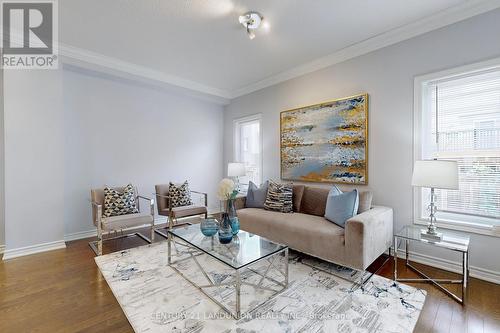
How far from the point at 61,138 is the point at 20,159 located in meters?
0.52

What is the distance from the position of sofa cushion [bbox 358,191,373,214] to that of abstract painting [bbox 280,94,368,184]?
0.30 metres

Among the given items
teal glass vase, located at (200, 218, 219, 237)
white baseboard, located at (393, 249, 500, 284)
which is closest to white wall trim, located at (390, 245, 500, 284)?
white baseboard, located at (393, 249, 500, 284)

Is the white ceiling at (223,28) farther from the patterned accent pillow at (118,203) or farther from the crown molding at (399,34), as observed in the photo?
the patterned accent pillow at (118,203)

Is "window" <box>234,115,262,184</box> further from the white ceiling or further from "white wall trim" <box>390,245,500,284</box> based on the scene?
"white wall trim" <box>390,245,500,284</box>

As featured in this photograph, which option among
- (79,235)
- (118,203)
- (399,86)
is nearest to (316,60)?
(399,86)

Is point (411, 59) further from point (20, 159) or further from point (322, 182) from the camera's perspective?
point (20, 159)

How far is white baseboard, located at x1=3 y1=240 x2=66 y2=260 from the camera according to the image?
2.92 metres

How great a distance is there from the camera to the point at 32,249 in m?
3.07

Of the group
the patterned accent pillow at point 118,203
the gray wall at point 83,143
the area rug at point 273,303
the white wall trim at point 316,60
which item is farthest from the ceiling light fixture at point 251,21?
the patterned accent pillow at point 118,203

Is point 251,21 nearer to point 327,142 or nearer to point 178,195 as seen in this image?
point 327,142

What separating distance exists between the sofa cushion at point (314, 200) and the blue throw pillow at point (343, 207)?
1.31ft

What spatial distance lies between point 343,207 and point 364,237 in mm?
481

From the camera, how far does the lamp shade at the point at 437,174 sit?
2.15 metres

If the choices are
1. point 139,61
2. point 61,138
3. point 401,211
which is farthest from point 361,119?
point 61,138
